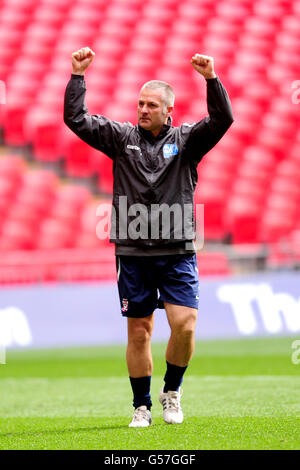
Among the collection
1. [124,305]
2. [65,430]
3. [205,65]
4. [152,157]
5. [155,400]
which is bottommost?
[155,400]

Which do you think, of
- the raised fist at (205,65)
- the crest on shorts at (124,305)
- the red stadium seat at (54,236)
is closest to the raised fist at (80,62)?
the raised fist at (205,65)

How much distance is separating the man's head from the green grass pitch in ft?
5.28

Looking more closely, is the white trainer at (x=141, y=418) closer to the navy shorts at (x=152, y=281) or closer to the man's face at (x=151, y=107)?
the navy shorts at (x=152, y=281)

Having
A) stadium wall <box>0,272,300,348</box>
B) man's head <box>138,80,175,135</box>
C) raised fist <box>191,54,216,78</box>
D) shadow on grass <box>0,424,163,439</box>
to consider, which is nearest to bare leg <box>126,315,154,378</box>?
shadow on grass <box>0,424,163,439</box>

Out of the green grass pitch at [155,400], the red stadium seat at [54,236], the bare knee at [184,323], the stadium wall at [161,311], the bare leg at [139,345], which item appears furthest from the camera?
the red stadium seat at [54,236]

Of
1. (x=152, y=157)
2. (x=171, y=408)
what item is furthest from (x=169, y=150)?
(x=171, y=408)

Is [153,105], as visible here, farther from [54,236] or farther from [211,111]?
[54,236]

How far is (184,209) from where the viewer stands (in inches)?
188

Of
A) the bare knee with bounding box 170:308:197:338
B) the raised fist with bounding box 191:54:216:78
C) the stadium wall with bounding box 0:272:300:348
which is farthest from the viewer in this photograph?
the stadium wall with bounding box 0:272:300:348

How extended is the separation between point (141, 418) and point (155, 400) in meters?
1.74

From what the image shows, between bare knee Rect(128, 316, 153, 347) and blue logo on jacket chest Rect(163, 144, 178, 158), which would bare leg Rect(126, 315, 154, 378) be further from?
blue logo on jacket chest Rect(163, 144, 178, 158)

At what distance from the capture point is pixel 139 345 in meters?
4.88

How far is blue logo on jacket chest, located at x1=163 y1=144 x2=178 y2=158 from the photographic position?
479 cm

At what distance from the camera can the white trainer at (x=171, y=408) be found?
4934mm
